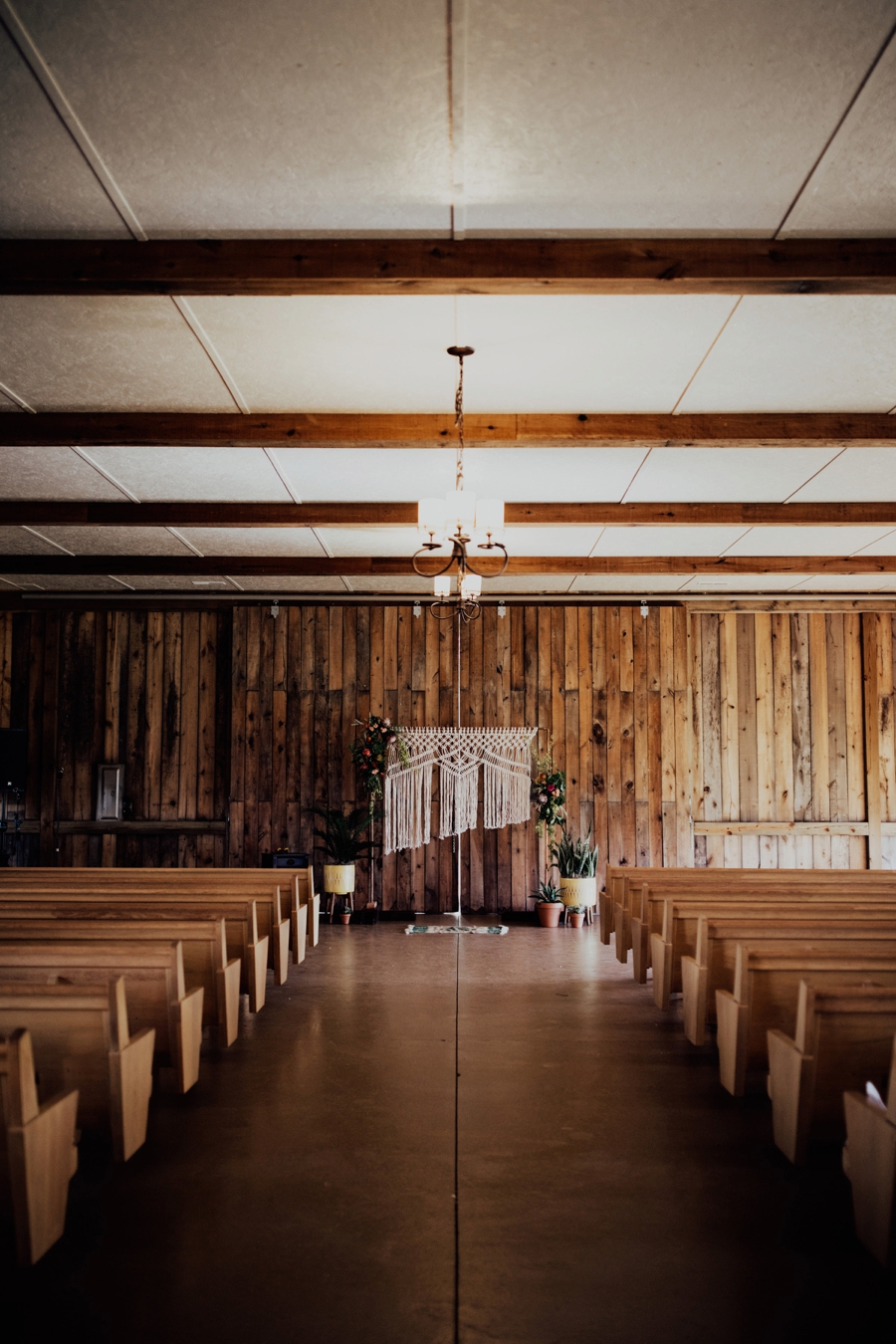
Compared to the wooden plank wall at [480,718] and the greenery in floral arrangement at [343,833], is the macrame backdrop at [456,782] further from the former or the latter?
the greenery in floral arrangement at [343,833]

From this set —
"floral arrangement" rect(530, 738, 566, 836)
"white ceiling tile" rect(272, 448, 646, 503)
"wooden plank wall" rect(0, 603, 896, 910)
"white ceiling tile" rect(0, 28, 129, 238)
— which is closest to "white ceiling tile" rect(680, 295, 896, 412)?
"white ceiling tile" rect(272, 448, 646, 503)

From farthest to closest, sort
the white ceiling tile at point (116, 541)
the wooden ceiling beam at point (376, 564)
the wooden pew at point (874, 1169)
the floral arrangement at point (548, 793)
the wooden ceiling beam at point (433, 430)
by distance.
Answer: the floral arrangement at point (548, 793) < the wooden ceiling beam at point (376, 564) < the white ceiling tile at point (116, 541) < the wooden ceiling beam at point (433, 430) < the wooden pew at point (874, 1169)

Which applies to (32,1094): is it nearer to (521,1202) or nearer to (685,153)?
(521,1202)

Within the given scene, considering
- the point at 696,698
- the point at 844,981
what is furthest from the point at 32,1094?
the point at 696,698

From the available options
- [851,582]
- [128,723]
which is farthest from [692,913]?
[128,723]

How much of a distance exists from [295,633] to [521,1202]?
7.58 meters

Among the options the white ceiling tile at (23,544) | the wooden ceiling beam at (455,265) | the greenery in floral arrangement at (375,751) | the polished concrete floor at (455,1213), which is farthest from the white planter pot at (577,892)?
the wooden ceiling beam at (455,265)

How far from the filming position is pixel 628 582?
920 centimetres

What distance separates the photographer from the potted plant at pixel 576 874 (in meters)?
8.84

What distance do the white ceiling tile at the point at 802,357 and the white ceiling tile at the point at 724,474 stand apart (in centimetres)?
58

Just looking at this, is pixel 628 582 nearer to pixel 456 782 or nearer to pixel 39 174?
pixel 456 782

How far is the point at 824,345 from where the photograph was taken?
416 cm

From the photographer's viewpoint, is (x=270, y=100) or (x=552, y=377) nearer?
(x=270, y=100)

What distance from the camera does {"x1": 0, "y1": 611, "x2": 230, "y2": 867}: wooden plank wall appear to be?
9.88 meters
